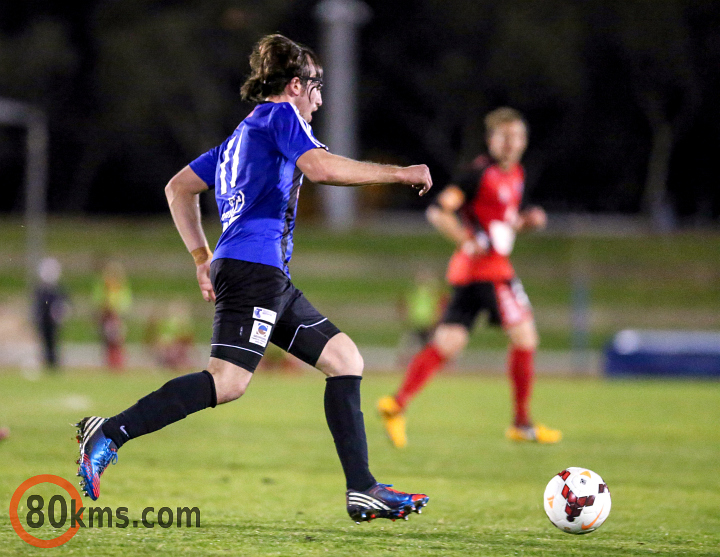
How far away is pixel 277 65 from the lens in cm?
445

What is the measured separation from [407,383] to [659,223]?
3827 cm

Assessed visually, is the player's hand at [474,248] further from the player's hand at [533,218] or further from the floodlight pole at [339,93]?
the floodlight pole at [339,93]

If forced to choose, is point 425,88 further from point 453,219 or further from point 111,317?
point 453,219

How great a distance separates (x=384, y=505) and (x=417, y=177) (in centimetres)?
139

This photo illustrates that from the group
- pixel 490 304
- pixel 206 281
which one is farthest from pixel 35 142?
pixel 206 281

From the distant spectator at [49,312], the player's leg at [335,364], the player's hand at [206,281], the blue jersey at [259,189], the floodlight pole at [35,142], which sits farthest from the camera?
the floodlight pole at [35,142]

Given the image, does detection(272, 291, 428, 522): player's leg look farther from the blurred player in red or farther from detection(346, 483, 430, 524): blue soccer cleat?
the blurred player in red

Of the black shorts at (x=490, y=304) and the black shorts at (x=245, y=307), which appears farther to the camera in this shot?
the black shorts at (x=490, y=304)

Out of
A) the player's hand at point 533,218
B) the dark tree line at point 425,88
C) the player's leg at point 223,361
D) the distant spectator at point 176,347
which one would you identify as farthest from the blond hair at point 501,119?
the dark tree line at point 425,88

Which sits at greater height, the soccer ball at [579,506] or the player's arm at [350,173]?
the player's arm at [350,173]

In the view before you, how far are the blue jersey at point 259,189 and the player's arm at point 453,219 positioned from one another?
3489 mm

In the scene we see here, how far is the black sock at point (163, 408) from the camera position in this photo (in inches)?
167

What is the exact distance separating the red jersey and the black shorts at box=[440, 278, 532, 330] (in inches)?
2.4

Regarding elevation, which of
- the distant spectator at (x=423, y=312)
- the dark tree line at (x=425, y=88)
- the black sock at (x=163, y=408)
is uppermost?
the dark tree line at (x=425, y=88)
